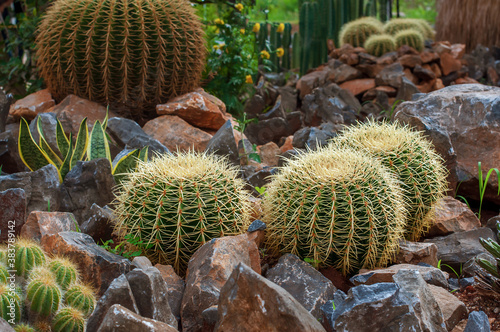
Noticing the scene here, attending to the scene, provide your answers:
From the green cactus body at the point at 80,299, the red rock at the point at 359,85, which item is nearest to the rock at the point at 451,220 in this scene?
the green cactus body at the point at 80,299

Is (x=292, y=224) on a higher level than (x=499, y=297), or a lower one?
higher

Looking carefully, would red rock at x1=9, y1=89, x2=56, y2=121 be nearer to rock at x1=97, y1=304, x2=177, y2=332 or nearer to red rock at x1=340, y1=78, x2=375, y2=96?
rock at x1=97, y1=304, x2=177, y2=332

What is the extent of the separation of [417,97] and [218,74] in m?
2.57

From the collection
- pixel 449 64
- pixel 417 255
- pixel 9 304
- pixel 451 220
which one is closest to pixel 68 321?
pixel 9 304

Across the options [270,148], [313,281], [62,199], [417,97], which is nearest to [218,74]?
[270,148]

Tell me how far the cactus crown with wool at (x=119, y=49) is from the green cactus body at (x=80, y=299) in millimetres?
Answer: 3201

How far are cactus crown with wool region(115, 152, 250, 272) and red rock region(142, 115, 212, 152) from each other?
6.70ft

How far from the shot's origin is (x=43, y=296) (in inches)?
75.7

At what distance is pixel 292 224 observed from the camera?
2.71 metres

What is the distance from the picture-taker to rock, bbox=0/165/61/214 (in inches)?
128

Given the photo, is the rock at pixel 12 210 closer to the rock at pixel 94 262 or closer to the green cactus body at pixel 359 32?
the rock at pixel 94 262

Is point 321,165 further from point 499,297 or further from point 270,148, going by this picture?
point 270,148

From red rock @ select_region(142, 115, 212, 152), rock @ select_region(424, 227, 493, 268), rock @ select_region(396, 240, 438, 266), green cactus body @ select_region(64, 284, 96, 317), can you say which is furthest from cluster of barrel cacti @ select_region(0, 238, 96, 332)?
red rock @ select_region(142, 115, 212, 152)

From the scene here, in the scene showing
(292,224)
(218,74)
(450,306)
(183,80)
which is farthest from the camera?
(218,74)
